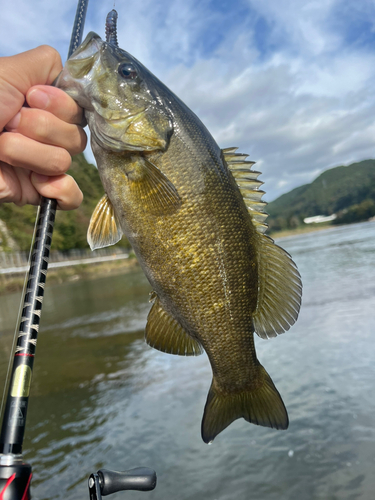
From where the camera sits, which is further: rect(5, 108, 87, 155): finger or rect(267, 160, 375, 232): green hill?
rect(267, 160, 375, 232): green hill

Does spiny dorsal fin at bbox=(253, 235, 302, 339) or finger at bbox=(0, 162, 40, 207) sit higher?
finger at bbox=(0, 162, 40, 207)

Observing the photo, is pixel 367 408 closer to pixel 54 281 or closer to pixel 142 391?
pixel 142 391

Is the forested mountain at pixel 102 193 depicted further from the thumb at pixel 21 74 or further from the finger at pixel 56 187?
the thumb at pixel 21 74

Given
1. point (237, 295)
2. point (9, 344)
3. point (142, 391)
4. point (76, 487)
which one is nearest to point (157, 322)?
point (237, 295)

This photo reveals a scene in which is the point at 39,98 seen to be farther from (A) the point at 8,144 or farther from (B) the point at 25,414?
(B) the point at 25,414

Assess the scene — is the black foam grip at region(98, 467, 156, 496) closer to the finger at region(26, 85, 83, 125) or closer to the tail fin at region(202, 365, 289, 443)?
the tail fin at region(202, 365, 289, 443)

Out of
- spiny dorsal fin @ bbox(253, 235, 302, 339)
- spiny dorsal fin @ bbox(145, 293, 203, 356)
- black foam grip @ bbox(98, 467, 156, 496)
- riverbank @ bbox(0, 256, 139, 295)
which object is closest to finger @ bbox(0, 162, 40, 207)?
spiny dorsal fin @ bbox(145, 293, 203, 356)

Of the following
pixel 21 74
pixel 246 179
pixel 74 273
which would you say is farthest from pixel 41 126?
pixel 74 273
